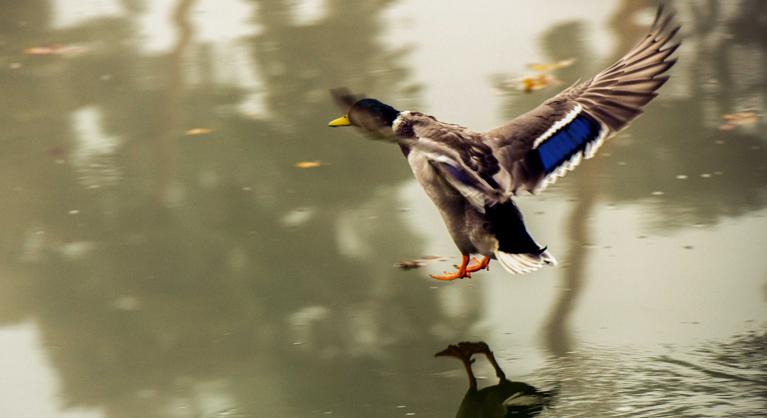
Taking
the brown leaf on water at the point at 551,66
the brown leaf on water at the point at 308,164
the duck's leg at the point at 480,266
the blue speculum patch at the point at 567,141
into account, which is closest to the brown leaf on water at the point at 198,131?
the brown leaf on water at the point at 308,164

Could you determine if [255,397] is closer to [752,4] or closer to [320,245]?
[320,245]

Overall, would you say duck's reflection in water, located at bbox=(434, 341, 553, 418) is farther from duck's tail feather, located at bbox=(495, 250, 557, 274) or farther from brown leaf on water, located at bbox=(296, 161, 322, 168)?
brown leaf on water, located at bbox=(296, 161, 322, 168)

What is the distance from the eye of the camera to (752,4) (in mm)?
6914

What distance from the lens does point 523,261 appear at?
3.80 metres

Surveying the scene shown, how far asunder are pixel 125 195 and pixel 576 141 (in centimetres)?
225

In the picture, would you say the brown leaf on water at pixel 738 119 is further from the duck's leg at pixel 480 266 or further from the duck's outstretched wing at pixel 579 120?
the duck's leg at pixel 480 266

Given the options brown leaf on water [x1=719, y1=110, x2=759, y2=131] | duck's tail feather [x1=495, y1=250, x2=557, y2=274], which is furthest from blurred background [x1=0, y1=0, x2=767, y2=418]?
duck's tail feather [x1=495, y1=250, x2=557, y2=274]

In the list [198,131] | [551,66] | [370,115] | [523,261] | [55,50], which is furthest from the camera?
[55,50]

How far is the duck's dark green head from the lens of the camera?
401cm

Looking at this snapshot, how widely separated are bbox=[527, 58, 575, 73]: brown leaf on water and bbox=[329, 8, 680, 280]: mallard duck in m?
1.73

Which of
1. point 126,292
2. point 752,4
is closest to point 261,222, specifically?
point 126,292

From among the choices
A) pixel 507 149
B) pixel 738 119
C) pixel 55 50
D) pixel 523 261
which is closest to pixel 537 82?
pixel 738 119

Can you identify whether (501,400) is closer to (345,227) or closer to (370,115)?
(370,115)

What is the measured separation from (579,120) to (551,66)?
209 cm
